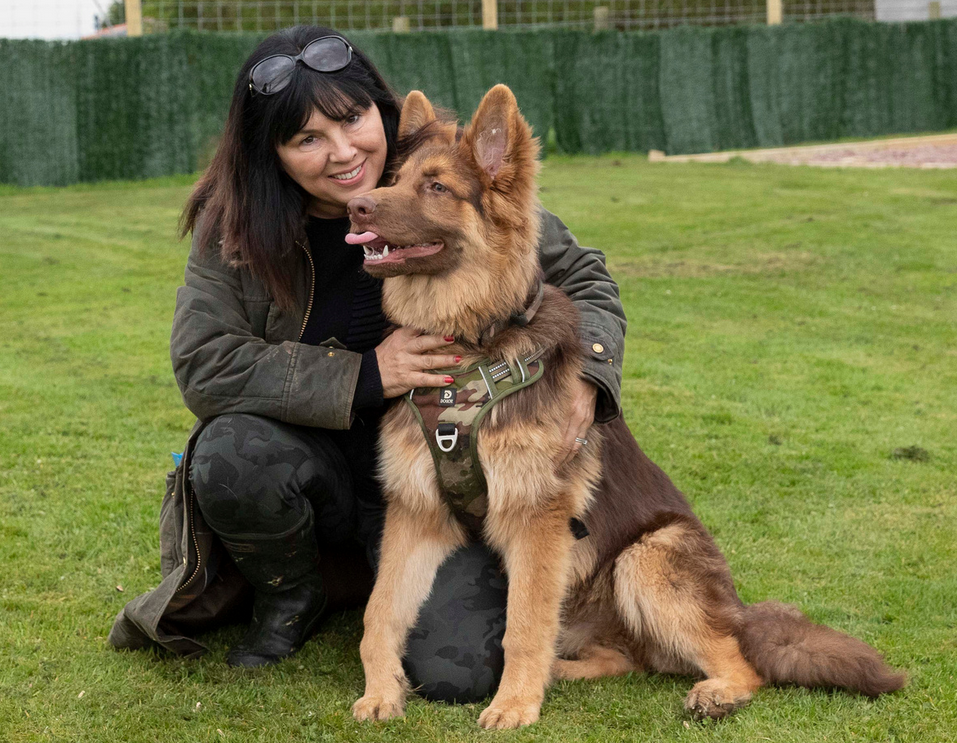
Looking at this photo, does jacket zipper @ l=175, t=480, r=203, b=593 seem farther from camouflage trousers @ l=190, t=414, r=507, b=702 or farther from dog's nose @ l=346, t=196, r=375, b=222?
dog's nose @ l=346, t=196, r=375, b=222

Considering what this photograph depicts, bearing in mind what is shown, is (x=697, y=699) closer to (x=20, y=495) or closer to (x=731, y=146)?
(x=20, y=495)

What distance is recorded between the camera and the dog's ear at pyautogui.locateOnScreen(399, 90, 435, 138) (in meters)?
3.37

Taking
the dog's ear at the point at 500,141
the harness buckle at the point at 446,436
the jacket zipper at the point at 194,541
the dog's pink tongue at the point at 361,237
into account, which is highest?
the dog's ear at the point at 500,141

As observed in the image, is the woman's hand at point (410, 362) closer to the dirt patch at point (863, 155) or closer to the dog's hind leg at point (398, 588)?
the dog's hind leg at point (398, 588)

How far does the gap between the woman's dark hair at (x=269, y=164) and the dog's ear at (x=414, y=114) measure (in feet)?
0.44

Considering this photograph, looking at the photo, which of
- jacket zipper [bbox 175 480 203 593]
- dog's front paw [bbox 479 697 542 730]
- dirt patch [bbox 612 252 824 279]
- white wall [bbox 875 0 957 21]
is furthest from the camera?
white wall [bbox 875 0 957 21]

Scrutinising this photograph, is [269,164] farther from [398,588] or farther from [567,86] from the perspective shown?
[567,86]

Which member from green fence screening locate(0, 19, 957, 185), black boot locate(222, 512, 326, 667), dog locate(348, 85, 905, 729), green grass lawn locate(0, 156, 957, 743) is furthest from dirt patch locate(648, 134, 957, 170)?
black boot locate(222, 512, 326, 667)

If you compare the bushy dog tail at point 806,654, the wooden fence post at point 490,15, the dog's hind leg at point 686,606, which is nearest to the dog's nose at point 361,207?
the dog's hind leg at point 686,606

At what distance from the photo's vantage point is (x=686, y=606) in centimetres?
322

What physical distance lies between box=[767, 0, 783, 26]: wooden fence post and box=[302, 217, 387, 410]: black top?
1374cm

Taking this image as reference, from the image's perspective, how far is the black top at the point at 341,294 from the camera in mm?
3535

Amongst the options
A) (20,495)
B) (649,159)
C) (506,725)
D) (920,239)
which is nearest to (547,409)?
(506,725)

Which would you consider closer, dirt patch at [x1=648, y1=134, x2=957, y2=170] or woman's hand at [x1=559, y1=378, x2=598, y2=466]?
woman's hand at [x1=559, y1=378, x2=598, y2=466]
